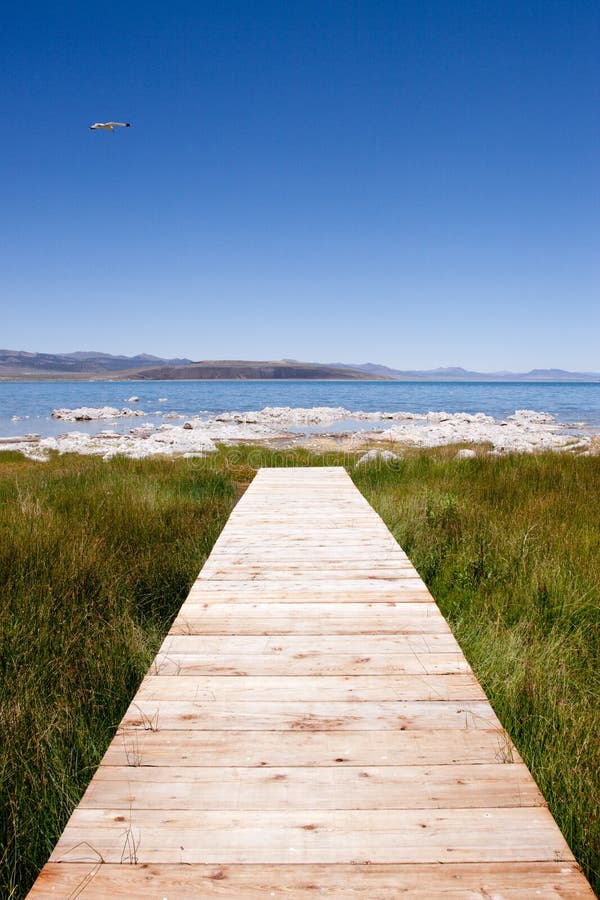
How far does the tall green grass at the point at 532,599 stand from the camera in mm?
1938

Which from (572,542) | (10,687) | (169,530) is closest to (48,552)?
(169,530)

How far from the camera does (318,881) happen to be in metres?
1.26

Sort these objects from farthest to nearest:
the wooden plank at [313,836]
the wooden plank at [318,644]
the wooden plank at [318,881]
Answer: the wooden plank at [318,644] < the wooden plank at [313,836] < the wooden plank at [318,881]

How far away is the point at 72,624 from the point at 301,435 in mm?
16981

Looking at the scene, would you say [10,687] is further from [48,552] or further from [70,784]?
[48,552]

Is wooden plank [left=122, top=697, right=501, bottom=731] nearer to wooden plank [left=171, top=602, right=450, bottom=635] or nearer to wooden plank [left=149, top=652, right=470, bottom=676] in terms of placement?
wooden plank [left=149, top=652, right=470, bottom=676]

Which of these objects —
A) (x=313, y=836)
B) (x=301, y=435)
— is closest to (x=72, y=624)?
(x=313, y=836)

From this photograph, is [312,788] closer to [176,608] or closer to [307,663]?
Answer: [307,663]

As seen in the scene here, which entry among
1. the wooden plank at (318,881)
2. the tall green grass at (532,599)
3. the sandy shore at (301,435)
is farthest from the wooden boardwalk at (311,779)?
the sandy shore at (301,435)

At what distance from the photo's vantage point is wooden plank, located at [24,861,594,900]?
1228 mm

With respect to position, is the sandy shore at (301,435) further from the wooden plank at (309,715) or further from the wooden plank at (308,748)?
the wooden plank at (308,748)

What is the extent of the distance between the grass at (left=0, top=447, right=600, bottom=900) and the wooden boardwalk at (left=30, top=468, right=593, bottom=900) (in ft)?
1.01

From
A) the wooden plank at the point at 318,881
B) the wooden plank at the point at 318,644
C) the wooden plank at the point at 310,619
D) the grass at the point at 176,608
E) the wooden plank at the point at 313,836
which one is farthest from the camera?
the wooden plank at the point at 310,619

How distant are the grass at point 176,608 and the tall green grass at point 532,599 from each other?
0.04 ft
